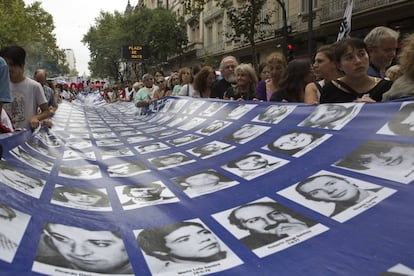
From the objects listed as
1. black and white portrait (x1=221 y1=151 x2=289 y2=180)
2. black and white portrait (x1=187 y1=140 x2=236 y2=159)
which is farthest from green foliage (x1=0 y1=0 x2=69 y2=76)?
black and white portrait (x1=221 y1=151 x2=289 y2=180)

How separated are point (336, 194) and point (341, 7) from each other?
50.4 feet

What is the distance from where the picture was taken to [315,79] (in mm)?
3732

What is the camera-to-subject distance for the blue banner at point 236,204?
1.35 metres

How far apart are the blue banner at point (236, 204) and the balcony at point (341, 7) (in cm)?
1233

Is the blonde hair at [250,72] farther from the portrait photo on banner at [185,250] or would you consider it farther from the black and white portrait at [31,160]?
the portrait photo on banner at [185,250]

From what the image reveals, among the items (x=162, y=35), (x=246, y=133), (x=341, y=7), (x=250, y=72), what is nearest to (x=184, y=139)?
(x=246, y=133)

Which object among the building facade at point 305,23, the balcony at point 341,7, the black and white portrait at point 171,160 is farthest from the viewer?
the balcony at point 341,7

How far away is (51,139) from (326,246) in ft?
9.47

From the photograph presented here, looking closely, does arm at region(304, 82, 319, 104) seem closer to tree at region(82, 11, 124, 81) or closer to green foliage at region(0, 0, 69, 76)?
green foliage at region(0, 0, 69, 76)

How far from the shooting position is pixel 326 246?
139cm

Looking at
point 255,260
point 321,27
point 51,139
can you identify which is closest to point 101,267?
point 255,260

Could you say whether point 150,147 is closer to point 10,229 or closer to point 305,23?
point 10,229

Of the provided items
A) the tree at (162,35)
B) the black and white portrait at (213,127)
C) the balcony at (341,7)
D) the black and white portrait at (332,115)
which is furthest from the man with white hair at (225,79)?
the tree at (162,35)

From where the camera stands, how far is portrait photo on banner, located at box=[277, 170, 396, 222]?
1.52m
